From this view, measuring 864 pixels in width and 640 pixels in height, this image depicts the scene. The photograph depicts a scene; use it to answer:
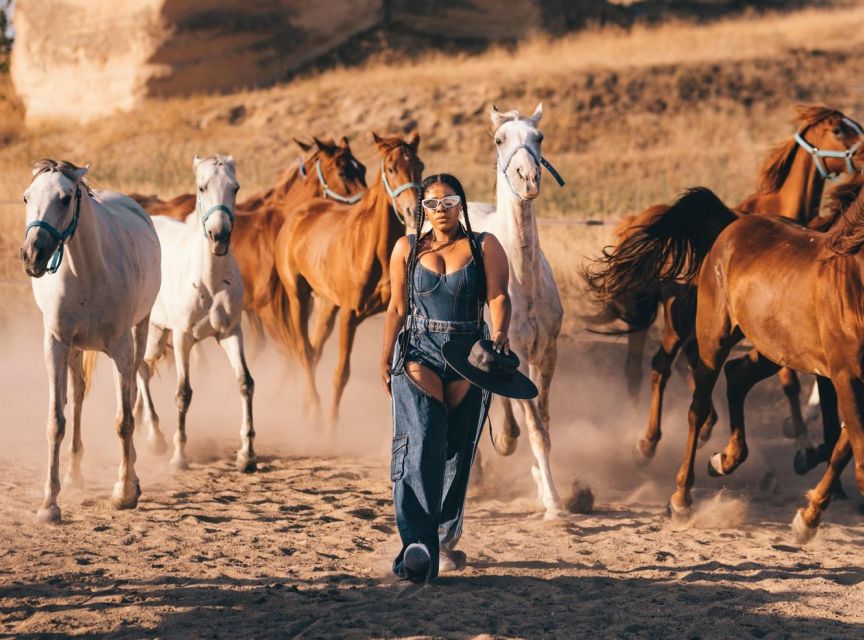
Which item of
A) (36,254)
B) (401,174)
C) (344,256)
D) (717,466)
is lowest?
(717,466)

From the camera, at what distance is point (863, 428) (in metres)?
6.35

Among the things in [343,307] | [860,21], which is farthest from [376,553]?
[860,21]

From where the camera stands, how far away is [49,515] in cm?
704

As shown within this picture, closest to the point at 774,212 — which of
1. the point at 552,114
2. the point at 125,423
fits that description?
the point at 125,423

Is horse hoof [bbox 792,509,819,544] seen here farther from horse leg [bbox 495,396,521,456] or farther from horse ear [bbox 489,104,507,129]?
horse ear [bbox 489,104,507,129]

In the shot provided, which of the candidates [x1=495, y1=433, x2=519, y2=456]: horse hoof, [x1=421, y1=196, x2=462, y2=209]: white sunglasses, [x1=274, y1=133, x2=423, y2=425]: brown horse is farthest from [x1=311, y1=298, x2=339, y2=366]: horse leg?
[x1=421, y1=196, x2=462, y2=209]: white sunglasses

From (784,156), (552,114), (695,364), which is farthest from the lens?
(552,114)

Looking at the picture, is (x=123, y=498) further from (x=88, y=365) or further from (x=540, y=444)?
(x=540, y=444)

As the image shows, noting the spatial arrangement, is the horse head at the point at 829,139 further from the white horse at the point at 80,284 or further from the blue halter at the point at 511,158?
the white horse at the point at 80,284

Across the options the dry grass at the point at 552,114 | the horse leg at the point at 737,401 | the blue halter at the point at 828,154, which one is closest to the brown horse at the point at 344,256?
the horse leg at the point at 737,401

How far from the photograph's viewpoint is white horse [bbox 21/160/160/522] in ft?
21.5

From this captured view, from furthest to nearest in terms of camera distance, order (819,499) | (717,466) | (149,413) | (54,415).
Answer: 1. (149,413)
2. (717,466)
3. (54,415)
4. (819,499)

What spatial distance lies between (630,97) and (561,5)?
10.6m

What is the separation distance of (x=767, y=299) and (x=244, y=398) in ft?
12.5
